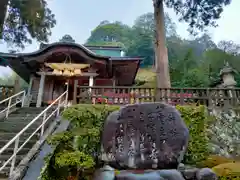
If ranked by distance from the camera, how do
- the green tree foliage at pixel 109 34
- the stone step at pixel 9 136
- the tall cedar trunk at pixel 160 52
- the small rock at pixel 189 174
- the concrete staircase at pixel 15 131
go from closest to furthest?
the small rock at pixel 189 174
the concrete staircase at pixel 15 131
the stone step at pixel 9 136
the tall cedar trunk at pixel 160 52
the green tree foliage at pixel 109 34

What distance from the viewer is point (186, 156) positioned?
5.54m

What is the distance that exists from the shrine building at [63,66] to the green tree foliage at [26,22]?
1604 millimetres

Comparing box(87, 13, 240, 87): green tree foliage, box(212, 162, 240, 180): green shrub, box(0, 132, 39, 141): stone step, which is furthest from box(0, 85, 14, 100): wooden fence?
box(87, 13, 240, 87): green tree foliage

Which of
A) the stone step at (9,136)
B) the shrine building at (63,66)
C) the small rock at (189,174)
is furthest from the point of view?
the shrine building at (63,66)

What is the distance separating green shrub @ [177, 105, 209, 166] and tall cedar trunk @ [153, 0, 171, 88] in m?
3.49

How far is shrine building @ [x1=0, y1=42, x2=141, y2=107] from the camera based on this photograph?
10484mm

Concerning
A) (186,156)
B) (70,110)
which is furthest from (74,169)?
(186,156)

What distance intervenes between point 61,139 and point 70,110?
3.65ft

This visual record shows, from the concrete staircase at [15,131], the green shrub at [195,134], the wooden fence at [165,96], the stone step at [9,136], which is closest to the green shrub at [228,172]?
the green shrub at [195,134]

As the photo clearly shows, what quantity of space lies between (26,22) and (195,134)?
11.1m

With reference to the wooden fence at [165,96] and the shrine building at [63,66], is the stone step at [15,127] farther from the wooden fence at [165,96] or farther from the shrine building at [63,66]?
the shrine building at [63,66]

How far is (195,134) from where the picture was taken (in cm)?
569

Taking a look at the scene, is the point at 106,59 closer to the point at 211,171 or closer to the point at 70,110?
the point at 70,110

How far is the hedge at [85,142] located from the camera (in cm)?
434
